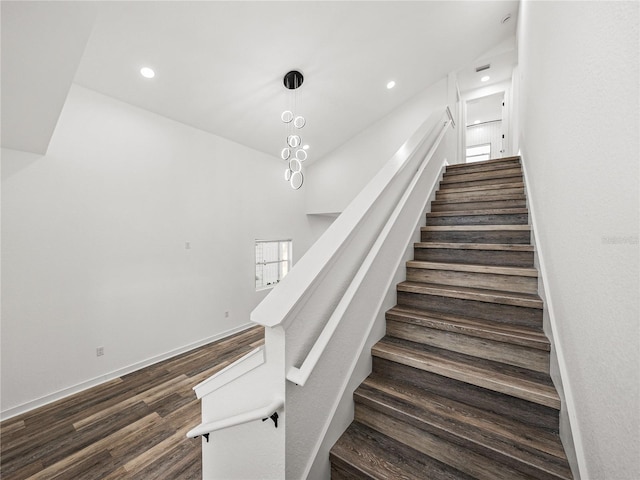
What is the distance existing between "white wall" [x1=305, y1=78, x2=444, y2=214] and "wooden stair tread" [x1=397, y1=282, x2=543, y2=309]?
381 centimetres

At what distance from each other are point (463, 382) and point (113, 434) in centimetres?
283

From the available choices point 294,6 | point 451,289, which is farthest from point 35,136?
point 451,289

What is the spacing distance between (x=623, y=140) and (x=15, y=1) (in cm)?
293

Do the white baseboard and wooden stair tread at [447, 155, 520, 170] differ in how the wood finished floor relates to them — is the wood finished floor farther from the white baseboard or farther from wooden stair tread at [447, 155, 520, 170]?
wooden stair tread at [447, 155, 520, 170]

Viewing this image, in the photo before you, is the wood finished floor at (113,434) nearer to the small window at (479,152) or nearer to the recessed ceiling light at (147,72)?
the recessed ceiling light at (147,72)

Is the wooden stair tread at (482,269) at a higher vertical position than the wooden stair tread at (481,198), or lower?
lower

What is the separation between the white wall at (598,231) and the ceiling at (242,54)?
2.55 metres

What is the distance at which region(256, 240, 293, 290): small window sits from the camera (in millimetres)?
5227

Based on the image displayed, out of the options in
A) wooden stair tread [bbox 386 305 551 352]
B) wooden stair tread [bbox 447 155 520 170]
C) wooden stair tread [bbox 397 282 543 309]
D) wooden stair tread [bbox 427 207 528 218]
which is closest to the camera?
wooden stair tread [bbox 386 305 551 352]

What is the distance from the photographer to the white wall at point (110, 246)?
246 centimetres

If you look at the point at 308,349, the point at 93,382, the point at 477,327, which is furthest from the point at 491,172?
the point at 93,382

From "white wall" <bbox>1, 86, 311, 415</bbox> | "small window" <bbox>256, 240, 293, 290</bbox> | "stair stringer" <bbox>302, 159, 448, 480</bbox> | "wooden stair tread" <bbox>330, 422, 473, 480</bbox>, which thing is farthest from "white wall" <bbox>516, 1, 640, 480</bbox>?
"small window" <bbox>256, 240, 293, 290</bbox>

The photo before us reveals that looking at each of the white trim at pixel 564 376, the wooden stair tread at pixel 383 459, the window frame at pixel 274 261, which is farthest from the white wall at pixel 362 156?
the wooden stair tread at pixel 383 459

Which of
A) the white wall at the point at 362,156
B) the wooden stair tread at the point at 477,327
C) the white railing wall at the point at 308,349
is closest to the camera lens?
the white railing wall at the point at 308,349
